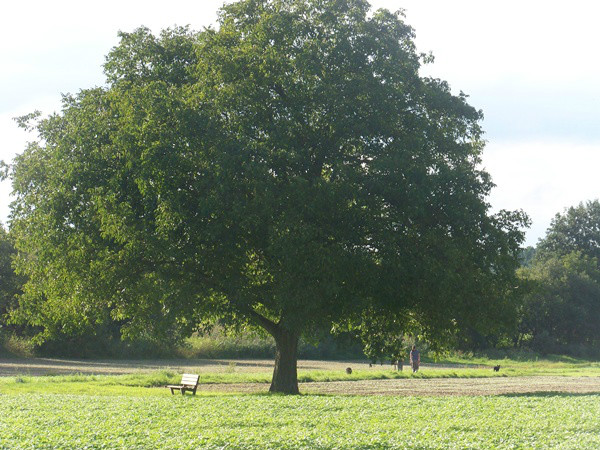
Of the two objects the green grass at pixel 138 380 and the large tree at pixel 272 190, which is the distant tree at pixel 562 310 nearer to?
the green grass at pixel 138 380

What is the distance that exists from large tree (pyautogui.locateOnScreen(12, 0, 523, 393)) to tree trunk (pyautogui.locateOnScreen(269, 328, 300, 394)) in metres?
0.05

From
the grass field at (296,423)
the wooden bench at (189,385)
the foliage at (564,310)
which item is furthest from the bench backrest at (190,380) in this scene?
the foliage at (564,310)

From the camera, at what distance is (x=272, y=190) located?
21.4 m

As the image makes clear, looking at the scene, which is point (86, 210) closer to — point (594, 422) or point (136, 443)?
point (136, 443)

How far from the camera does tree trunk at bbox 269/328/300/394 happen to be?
82.9ft

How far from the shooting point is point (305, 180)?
21.4 meters

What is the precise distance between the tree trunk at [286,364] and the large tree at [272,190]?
0.05 metres

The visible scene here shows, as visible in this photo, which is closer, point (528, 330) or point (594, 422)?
point (594, 422)

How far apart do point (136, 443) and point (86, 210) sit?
12034mm

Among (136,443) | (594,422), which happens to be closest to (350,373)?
(594,422)

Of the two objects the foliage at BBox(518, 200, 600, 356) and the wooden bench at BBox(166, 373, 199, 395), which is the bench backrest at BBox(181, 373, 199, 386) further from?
the foliage at BBox(518, 200, 600, 356)

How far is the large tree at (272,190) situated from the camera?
2158 cm

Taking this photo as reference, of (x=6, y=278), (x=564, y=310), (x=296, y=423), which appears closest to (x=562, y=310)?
(x=564, y=310)

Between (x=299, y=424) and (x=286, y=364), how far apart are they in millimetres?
10364
